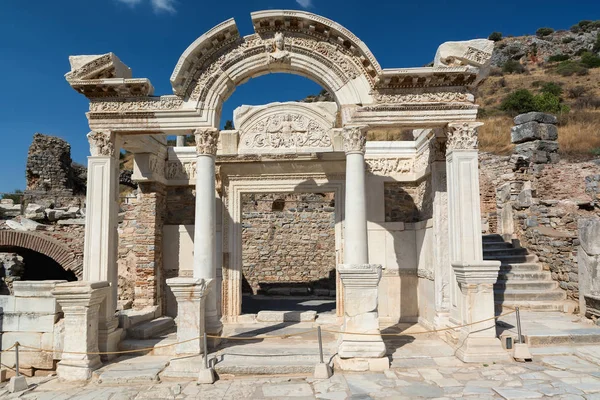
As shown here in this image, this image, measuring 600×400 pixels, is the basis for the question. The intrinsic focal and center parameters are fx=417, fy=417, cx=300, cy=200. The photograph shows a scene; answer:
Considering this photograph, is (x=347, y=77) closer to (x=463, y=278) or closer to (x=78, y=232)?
(x=463, y=278)

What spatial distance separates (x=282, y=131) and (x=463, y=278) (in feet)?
19.1

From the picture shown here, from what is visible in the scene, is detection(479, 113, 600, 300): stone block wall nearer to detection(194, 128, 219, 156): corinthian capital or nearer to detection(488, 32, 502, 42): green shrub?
detection(194, 128, 219, 156): corinthian capital

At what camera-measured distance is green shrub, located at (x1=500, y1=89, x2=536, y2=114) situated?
34.0 metres

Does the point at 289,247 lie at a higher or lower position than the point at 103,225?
lower

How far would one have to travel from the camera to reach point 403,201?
428 inches

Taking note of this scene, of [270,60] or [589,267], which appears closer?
[270,60]

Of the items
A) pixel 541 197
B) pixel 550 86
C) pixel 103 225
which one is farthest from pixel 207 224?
pixel 550 86

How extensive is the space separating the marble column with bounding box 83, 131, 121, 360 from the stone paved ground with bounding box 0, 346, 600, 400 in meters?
1.40

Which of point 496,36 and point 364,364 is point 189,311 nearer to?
point 364,364

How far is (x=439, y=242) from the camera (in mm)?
8875

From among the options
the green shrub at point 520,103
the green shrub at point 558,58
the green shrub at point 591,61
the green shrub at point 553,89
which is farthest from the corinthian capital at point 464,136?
the green shrub at point 558,58

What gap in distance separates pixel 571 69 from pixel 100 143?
48312 mm

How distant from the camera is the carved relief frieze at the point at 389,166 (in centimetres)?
1087

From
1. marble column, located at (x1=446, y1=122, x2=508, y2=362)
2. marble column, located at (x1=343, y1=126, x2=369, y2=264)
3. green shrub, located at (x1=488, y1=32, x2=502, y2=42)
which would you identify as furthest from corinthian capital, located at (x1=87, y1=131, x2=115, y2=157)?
green shrub, located at (x1=488, y1=32, x2=502, y2=42)
